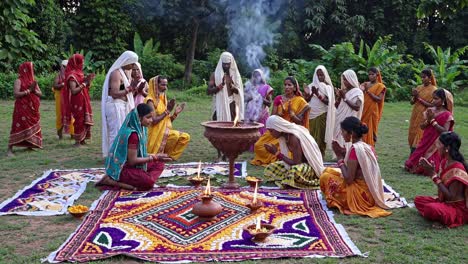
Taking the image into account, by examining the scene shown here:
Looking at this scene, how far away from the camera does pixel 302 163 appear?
714cm

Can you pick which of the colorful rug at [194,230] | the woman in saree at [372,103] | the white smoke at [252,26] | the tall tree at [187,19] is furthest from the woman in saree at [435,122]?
the tall tree at [187,19]

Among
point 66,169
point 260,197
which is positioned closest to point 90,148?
point 66,169

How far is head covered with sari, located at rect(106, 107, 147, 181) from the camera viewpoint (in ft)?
21.7

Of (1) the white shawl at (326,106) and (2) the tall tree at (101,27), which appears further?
(2) the tall tree at (101,27)

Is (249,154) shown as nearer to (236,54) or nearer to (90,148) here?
(90,148)

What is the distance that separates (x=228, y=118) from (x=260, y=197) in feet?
8.59

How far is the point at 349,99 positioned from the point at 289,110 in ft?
3.92

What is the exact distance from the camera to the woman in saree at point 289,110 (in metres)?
8.55

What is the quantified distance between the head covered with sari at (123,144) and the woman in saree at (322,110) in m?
3.70

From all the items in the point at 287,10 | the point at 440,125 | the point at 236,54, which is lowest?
the point at 440,125

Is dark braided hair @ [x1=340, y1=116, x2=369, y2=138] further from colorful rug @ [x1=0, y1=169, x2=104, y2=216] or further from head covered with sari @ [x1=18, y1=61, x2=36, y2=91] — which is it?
head covered with sari @ [x1=18, y1=61, x2=36, y2=91]

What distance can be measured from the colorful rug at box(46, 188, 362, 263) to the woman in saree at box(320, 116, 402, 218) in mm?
274

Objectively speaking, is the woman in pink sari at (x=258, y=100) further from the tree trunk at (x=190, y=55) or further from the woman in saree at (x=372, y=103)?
the tree trunk at (x=190, y=55)

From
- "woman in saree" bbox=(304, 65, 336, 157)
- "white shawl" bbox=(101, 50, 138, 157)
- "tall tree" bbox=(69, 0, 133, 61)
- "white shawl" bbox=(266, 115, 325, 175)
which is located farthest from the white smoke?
"white shawl" bbox=(266, 115, 325, 175)
